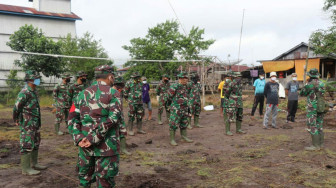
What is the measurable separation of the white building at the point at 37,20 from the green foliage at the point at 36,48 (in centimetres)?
545

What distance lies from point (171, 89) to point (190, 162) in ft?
6.81

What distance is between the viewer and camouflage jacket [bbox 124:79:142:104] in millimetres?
7617

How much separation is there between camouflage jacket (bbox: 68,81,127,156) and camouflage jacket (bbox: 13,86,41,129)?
2066mm

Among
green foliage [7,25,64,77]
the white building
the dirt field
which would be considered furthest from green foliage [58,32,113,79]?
the dirt field

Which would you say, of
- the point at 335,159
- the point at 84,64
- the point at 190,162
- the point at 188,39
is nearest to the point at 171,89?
the point at 190,162

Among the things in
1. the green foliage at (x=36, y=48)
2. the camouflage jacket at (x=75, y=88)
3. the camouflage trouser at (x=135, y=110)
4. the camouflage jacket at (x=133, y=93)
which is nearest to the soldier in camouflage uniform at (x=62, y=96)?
the camouflage jacket at (x=75, y=88)

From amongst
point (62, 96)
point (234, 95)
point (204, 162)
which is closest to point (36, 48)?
point (62, 96)

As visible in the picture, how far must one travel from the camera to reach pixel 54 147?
6.73 meters

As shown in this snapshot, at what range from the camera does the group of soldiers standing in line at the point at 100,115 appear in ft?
9.90

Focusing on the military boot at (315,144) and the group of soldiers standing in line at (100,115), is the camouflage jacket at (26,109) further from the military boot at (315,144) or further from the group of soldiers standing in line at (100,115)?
the military boot at (315,144)

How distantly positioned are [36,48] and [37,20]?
31.2ft

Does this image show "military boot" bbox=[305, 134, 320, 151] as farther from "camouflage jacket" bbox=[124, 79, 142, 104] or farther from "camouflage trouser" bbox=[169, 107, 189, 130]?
"camouflage jacket" bbox=[124, 79, 142, 104]

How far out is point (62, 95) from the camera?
798 centimetres

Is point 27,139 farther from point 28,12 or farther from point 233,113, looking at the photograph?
point 28,12
